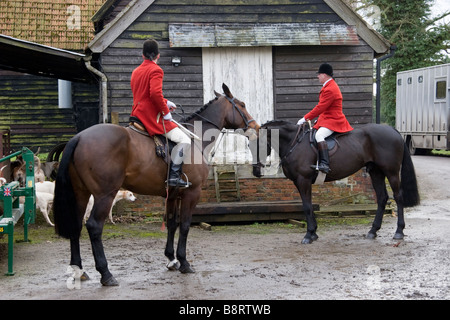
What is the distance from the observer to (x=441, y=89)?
22.4 metres

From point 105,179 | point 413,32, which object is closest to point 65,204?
point 105,179

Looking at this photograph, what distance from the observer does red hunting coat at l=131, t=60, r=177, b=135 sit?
7031 millimetres

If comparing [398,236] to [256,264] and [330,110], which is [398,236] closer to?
[330,110]

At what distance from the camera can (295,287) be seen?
6453 millimetres

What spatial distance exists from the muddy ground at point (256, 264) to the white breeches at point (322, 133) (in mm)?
1563

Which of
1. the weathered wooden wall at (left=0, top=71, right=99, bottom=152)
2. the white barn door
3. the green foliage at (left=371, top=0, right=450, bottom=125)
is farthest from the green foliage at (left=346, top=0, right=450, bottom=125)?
the white barn door

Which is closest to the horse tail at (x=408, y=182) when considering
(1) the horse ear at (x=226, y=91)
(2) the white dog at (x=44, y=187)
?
(1) the horse ear at (x=226, y=91)

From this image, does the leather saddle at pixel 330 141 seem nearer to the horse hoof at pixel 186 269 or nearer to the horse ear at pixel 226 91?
the horse ear at pixel 226 91

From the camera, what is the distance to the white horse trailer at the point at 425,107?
72.8 feet

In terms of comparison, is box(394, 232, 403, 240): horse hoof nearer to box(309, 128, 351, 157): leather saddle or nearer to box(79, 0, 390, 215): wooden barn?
box(309, 128, 351, 157): leather saddle

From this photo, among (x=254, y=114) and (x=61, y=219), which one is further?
(x=254, y=114)

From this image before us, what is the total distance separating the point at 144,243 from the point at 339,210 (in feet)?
13.7
